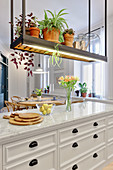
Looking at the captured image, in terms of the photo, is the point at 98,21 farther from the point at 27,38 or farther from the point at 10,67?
the point at 10,67

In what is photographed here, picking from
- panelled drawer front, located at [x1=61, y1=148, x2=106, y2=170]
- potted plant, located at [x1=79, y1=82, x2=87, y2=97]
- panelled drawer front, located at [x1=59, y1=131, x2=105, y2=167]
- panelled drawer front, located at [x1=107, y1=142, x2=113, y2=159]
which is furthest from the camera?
potted plant, located at [x1=79, y1=82, x2=87, y2=97]

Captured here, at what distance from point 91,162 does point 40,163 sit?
90cm

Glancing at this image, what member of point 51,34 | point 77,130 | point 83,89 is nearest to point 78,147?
point 77,130

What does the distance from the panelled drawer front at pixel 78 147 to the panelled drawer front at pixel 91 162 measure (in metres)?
0.08

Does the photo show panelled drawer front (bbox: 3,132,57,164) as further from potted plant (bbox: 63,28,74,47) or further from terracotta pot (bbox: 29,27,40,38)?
potted plant (bbox: 63,28,74,47)

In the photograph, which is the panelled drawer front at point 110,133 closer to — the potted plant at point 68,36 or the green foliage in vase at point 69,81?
the green foliage in vase at point 69,81

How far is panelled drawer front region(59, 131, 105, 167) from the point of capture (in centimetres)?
158

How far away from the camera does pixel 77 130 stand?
5.69 feet

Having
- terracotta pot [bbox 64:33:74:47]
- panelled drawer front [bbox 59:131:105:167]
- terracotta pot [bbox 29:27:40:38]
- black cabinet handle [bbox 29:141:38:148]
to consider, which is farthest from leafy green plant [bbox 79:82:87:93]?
black cabinet handle [bbox 29:141:38:148]

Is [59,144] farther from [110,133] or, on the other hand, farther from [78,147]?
[110,133]

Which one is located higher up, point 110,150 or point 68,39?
point 68,39

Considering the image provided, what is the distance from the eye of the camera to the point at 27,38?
159 cm

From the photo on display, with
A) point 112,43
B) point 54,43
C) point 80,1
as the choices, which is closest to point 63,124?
point 54,43

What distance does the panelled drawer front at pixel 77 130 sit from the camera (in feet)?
5.18
